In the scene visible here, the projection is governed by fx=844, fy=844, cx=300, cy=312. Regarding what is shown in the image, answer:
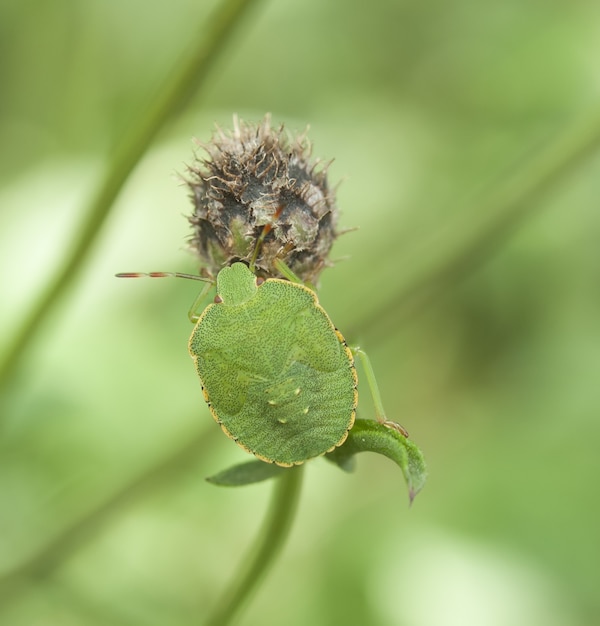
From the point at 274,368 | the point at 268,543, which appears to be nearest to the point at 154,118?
the point at 274,368

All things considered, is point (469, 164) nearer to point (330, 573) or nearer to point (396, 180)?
point (396, 180)

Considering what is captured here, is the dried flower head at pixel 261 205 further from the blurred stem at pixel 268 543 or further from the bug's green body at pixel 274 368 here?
the blurred stem at pixel 268 543

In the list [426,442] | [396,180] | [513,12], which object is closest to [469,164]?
[396,180]

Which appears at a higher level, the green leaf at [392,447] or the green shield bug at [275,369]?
the green shield bug at [275,369]

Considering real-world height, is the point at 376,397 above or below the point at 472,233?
below

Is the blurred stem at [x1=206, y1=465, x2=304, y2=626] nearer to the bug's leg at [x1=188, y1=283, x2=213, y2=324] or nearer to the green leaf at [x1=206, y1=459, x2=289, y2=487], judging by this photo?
the green leaf at [x1=206, y1=459, x2=289, y2=487]

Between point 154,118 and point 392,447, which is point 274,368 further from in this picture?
point 154,118

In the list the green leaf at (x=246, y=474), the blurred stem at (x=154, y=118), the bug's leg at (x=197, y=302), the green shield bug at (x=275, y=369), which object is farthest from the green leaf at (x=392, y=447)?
the blurred stem at (x=154, y=118)
